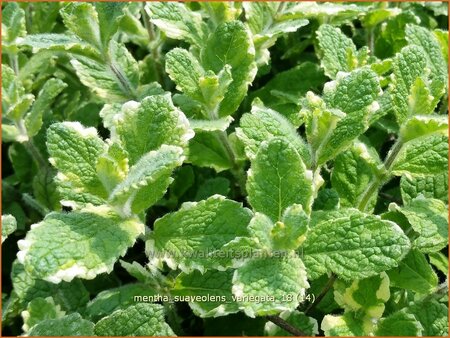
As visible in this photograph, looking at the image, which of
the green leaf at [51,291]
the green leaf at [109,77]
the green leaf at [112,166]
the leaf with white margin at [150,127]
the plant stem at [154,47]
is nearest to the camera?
the green leaf at [112,166]

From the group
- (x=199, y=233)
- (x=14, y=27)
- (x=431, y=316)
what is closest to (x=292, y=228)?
(x=199, y=233)

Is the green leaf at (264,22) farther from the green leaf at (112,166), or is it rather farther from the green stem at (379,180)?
the green leaf at (112,166)

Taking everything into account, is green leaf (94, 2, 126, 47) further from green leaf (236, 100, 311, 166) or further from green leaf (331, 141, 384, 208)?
green leaf (331, 141, 384, 208)

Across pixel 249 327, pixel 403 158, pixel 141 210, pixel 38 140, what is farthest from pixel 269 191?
pixel 38 140

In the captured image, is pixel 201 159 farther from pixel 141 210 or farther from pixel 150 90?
pixel 141 210

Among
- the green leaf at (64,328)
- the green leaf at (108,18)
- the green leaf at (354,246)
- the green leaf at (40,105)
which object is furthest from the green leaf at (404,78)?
the green leaf at (40,105)

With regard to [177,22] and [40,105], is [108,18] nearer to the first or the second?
[177,22]
